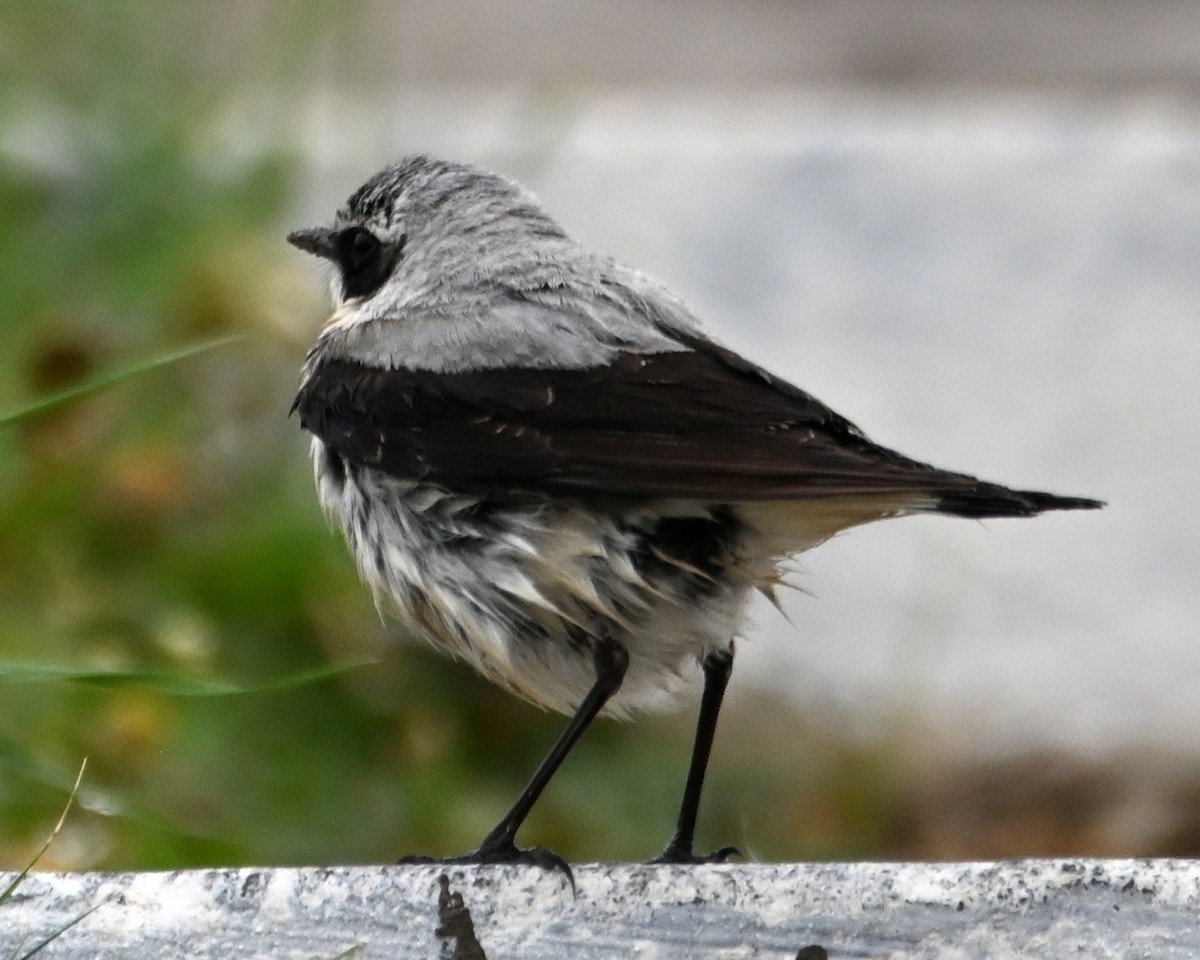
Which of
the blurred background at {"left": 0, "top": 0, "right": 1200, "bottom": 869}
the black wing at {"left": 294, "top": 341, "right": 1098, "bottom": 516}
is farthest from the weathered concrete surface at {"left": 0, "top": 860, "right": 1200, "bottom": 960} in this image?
the blurred background at {"left": 0, "top": 0, "right": 1200, "bottom": 869}

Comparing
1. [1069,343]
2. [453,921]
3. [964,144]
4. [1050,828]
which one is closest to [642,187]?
[964,144]

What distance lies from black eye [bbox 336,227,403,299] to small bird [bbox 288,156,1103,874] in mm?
413

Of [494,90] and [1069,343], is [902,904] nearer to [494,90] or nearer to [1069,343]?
[1069,343]

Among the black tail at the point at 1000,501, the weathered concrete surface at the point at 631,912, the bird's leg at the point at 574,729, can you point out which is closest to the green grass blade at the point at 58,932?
the weathered concrete surface at the point at 631,912

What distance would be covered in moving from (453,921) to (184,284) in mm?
3663

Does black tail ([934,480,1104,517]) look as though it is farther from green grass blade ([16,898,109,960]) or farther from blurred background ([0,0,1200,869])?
blurred background ([0,0,1200,869])

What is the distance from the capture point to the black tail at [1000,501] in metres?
3.43

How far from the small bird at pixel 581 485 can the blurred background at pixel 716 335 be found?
94 cm

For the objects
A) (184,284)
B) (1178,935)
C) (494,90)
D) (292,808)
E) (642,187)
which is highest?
(494,90)

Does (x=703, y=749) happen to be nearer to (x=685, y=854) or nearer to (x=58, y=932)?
(x=685, y=854)

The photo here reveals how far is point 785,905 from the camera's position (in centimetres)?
289

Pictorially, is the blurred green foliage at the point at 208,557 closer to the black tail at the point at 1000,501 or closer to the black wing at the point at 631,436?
the black wing at the point at 631,436

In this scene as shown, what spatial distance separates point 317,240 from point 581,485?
1.43 meters

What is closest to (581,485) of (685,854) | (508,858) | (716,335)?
(508,858)
